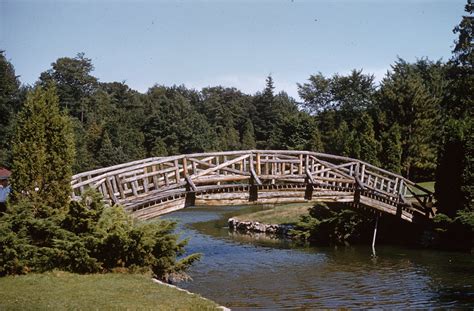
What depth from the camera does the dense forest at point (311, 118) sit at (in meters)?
41.6

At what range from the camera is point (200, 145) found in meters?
77.8

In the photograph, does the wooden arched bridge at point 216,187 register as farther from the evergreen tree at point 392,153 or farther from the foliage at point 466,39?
the foliage at point 466,39

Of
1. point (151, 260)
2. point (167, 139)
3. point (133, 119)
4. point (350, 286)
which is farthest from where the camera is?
point (133, 119)

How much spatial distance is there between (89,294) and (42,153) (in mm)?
5706

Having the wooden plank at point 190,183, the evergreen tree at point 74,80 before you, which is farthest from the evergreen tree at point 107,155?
the wooden plank at point 190,183

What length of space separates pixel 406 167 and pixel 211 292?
37530 mm

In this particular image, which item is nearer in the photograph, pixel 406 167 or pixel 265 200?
pixel 265 200

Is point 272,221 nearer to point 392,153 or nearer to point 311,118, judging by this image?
point 392,153

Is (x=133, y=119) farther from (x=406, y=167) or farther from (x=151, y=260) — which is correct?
(x=151, y=260)

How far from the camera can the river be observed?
51.5 ft

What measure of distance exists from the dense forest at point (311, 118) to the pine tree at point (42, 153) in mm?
858

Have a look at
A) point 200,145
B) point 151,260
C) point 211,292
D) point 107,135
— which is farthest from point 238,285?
point 200,145

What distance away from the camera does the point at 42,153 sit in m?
15.9

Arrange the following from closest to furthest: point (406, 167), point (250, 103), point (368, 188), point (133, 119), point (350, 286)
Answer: point (350, 286), point (368, 188), point (406, 167), point (133, 119), point (250, 103)
